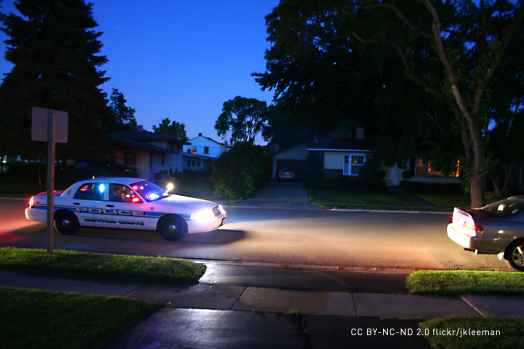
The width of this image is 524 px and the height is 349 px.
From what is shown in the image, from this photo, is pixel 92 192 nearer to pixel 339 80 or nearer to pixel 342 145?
pixel 339 80

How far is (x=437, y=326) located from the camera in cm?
493

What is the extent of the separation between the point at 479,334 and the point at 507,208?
504 cm

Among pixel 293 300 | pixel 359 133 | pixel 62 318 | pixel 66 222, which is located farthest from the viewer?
pixel 359 133

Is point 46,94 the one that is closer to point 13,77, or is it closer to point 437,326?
point 13,77

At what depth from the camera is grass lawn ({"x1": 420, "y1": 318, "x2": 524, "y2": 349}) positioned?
14.4 feet

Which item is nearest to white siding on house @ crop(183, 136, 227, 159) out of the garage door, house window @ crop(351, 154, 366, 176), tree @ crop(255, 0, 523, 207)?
the garage door

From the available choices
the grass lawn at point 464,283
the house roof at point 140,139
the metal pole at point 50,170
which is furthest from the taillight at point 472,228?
the house roof at point 140,139

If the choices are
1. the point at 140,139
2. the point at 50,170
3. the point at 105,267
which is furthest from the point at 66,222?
the point at 140,139

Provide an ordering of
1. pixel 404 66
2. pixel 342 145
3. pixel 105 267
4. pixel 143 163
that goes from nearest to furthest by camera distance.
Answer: pixel 105 267 < pixel 404 66 < pixel 342 145 < pixel 143 163

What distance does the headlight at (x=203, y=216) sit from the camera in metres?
10.2

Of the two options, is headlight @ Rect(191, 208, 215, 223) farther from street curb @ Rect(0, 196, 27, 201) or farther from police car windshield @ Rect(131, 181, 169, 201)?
Answer: street curb @ Rect(0, 196, 27, 201)

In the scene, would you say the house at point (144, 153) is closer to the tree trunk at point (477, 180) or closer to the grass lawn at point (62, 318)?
the tree trunk at point (477, 180)

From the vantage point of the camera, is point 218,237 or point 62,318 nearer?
point 62,318

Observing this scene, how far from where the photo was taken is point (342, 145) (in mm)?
32781
